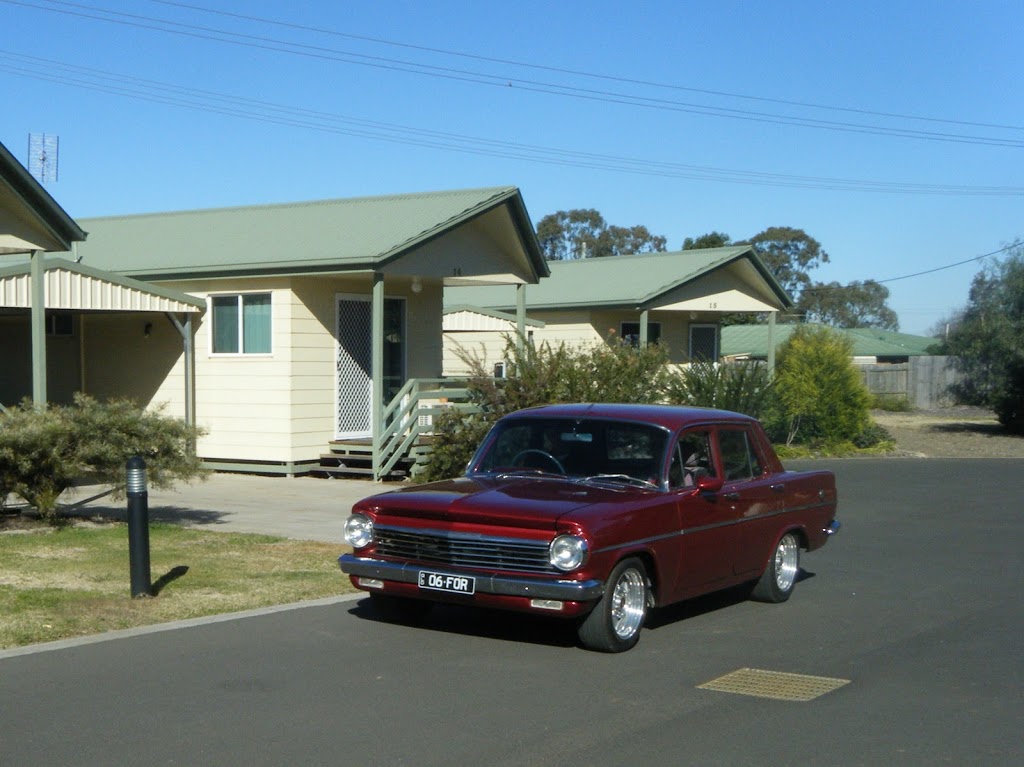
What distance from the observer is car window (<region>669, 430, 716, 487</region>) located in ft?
30.2

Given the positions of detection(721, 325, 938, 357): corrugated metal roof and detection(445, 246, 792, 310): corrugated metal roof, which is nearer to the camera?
detection(445, 246, 792, 310): corrugated metal roof

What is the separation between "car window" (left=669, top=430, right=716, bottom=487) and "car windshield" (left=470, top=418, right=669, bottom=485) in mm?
167

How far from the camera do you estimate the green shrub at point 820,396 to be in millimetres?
29109

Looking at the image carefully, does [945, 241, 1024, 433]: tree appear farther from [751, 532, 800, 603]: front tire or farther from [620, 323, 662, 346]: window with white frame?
[751, 532, 800, 603]: front tire

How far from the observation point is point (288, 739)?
6.14 meters

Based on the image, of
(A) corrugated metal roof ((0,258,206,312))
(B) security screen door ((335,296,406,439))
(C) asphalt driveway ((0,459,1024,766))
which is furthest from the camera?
(B) security screen door ((335,296,406,439))

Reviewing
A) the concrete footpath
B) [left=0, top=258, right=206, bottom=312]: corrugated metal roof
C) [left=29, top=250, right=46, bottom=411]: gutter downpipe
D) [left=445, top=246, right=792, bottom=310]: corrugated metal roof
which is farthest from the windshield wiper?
[left=445, top=246, right=792, bottom=310]: corrugated metal roof

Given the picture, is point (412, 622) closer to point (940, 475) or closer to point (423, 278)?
point (423, 278)

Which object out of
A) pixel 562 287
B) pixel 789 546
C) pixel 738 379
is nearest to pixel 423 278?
pixel 738 379

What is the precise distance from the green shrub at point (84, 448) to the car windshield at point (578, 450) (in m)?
4.22

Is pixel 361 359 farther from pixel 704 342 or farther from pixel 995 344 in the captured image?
pixel 995 344

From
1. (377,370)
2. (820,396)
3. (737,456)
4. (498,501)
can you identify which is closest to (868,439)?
(820,396)

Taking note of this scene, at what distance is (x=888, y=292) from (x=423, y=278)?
3187 inches

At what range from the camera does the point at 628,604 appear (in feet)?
27.5
